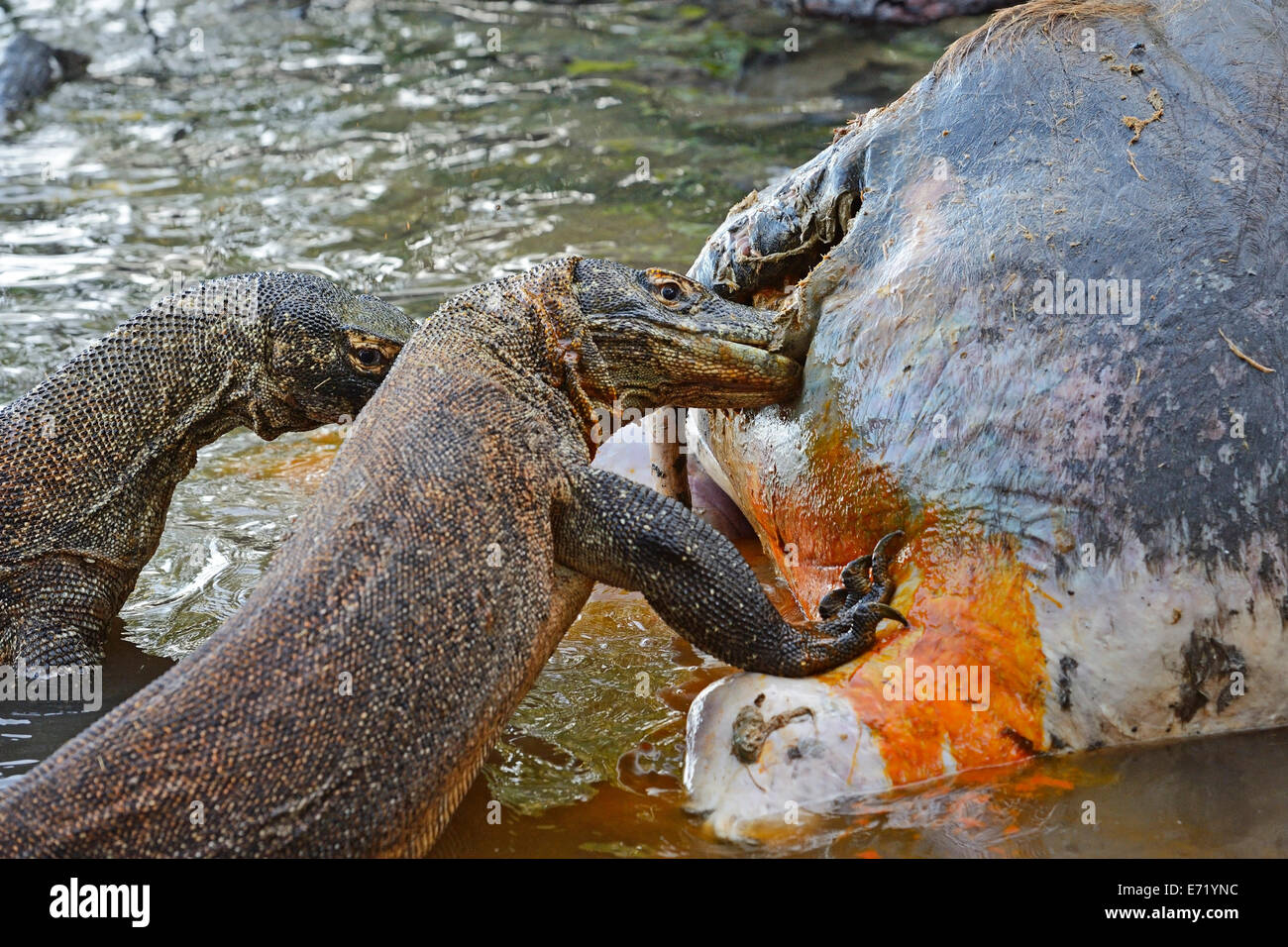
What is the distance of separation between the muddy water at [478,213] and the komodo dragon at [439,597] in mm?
647

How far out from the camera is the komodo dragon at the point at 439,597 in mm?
3625

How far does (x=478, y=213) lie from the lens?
1091cm

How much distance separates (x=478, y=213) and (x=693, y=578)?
7035 mm

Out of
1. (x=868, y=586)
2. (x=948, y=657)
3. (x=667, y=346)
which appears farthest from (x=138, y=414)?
(x=948, y=657)

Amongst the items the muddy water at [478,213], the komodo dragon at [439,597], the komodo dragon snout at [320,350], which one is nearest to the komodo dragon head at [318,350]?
the komodo dragon snout at [320,350]

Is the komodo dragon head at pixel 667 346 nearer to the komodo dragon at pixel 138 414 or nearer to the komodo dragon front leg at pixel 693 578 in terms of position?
the komodo dragon front leg at pixel 693 578

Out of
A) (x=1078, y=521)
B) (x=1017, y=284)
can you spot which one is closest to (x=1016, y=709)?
(x=1078, y=521)

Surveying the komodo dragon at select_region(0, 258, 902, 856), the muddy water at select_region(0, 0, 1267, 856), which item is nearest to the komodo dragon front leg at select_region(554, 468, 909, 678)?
the komodo dragon at select_region(0, 258, 902, 856)

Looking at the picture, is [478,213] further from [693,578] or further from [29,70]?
[693,578]

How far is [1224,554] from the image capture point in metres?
4.14

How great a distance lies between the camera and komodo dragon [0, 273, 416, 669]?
5789mm

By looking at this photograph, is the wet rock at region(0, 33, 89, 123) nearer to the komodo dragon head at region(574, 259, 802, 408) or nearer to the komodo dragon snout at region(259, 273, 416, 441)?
the komodo dragon snout at region(259, 273, 416, 441)
